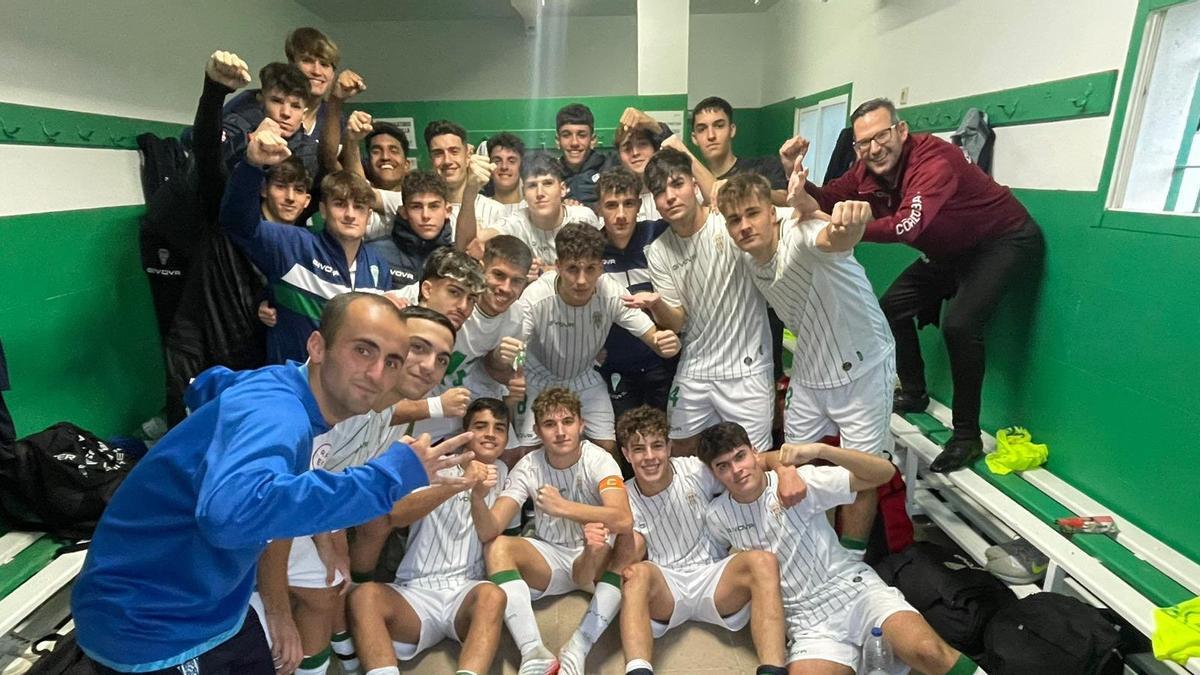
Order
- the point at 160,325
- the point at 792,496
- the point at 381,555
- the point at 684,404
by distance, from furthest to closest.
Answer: the point at 160,325 → the point at 684,404 → the point at 381,555 → the point at 792,496

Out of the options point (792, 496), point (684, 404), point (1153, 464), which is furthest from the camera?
point (684, 404)

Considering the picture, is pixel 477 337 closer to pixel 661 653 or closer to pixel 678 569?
pixel 678 569

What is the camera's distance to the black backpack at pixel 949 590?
2176mm

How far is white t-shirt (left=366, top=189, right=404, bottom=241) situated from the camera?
9.78 feet

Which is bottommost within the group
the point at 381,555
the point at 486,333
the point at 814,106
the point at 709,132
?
the point at 381,555

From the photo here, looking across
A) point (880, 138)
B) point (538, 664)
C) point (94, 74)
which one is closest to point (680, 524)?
point (538, 664)

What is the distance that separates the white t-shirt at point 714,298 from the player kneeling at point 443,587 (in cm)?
91

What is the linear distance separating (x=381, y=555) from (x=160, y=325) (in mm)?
1828

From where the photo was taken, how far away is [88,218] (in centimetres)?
289

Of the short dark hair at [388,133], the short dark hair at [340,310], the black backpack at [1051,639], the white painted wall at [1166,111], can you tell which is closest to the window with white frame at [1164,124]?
the white painted wall at [1166,111]

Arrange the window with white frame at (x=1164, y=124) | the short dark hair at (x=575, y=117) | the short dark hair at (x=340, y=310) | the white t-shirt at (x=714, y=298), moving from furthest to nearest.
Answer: the short dark hair at (x=575, y=117) → the white t-shirt at (x=714, y=298) → the window with white frame at (x=1164, y=124) → the short dark hair at (x=340, y=310)

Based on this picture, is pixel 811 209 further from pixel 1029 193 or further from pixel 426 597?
pixel 426 597

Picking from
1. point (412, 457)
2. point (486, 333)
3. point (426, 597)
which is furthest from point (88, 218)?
point (412, 457)

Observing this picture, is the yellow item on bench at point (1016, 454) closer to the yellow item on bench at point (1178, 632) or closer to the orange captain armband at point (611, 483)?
the yellow item on bench at point (1178, 632)
